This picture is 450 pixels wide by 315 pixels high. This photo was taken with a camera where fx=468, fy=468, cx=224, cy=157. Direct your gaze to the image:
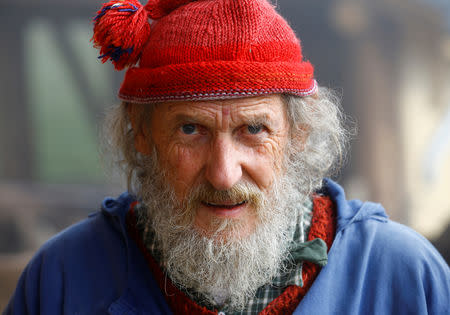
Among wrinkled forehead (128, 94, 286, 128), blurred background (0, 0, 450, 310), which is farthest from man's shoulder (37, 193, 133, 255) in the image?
blurred background (0, 0, 450, 310)

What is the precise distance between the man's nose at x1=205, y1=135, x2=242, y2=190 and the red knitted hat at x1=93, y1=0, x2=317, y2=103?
0.61ft

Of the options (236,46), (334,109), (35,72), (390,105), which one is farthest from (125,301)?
(35,72)

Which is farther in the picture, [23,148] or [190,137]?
[23,148]

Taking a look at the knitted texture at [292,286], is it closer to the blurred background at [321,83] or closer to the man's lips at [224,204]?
the man's lips at [224,204]

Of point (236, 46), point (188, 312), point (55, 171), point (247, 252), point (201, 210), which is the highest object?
point (236, 46)

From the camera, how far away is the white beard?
6.07 feet

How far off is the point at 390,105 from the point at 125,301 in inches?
134

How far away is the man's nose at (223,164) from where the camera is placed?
5.57ft

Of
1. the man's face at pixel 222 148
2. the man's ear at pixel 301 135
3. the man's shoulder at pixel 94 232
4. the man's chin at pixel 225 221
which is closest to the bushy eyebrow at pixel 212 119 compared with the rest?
the man's face at pixel 222 148

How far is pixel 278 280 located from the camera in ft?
6.25

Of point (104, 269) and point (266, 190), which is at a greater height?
point (266, 190)

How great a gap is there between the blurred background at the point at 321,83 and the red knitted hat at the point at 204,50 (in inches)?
87.2

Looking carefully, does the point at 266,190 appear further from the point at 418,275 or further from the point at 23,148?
the point at 23,148

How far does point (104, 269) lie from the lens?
198cm
